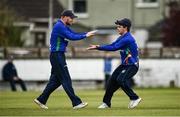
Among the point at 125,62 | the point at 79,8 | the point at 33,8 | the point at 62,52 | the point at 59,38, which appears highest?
the point at 59,38

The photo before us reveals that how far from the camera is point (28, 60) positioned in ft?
172

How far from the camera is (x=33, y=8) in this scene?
71438mm

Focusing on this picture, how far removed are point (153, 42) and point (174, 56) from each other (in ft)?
52.7

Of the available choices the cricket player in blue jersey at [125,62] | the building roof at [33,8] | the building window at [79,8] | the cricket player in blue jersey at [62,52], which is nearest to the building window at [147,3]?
the building window at [79,8]

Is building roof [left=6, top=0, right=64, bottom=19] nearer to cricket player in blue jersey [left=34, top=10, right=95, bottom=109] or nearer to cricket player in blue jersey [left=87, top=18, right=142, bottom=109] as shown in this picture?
cricket player in blue jersey [left=87, top=18, right=142, bottom=109]

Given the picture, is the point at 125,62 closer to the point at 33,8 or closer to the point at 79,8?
the point at 33,8

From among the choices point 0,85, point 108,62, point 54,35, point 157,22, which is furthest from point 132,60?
point 157,22

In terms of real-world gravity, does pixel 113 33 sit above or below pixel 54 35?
below

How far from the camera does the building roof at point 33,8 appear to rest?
70.2 meters

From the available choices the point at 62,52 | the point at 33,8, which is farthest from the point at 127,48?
the point at 33,8

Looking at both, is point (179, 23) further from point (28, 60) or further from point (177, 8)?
point (28, 60)

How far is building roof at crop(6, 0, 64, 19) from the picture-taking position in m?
70.2

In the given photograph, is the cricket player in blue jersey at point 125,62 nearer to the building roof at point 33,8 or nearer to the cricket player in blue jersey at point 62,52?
the cricket player in blue jersey at point 62,52

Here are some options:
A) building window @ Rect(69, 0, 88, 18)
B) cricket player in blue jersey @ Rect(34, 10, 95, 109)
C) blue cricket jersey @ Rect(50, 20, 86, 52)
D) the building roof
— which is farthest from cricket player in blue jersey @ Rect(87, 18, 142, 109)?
building window @ Rect(69, 0, 88, 18)
